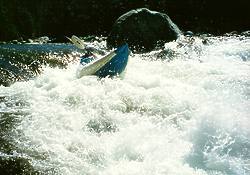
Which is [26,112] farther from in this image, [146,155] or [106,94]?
[146,155]

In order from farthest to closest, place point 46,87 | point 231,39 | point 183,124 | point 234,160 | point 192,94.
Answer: point 231,39, point 46,87, point 192,94, point 183,124, point 234,160

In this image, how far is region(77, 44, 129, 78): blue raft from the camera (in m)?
12.2

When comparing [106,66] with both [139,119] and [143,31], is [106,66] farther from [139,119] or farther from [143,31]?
[143,31]

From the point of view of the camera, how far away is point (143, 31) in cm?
1644

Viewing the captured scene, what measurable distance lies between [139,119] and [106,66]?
11.8 feet

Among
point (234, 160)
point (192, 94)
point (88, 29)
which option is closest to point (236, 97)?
point (192, 94)

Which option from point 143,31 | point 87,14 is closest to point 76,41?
point 143,31

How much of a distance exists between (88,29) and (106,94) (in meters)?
10.9

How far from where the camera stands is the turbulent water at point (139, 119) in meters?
7.10

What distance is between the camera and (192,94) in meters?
10.5

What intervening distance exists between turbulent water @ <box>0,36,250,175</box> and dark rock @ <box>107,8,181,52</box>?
9.19ft

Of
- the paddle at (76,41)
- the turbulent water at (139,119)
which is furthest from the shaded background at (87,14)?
the turbulent water at (139,119)

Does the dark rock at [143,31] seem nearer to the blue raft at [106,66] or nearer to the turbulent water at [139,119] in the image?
the turbulent water at [139,119]

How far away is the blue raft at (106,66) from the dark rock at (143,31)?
384cm
